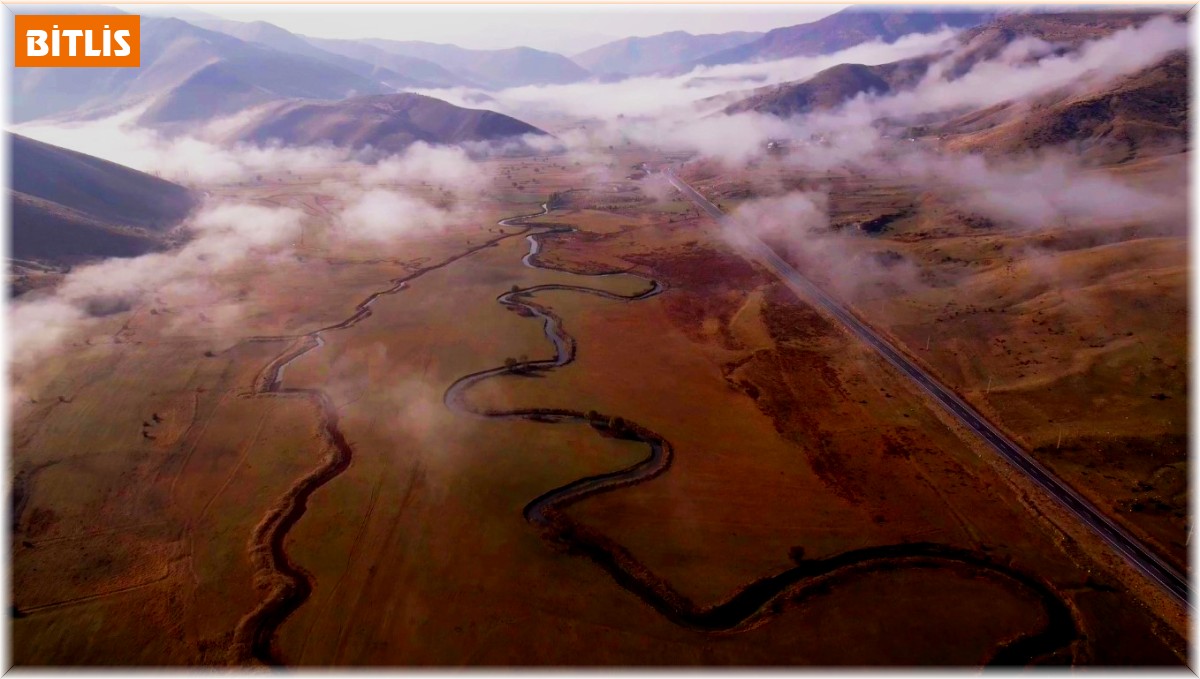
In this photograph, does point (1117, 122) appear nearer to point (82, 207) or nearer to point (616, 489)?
point (616, 489)

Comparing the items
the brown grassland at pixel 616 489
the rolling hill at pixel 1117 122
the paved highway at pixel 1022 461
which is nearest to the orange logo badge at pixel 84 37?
the brown grassland at pixel 616 489

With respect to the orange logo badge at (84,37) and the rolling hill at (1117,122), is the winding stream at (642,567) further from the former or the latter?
the rolling hill at (1117,122)

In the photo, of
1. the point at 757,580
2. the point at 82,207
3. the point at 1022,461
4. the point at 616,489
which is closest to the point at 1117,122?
the point at 1022,461

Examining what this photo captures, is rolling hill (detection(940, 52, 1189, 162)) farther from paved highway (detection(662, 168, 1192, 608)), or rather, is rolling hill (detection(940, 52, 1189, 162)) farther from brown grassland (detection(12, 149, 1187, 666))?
paved highway (detection(662, 168, 1192, 608))

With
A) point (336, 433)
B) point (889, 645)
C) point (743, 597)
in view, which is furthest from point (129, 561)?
point (889, 645)

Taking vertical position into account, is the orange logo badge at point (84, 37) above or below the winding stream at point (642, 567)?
above

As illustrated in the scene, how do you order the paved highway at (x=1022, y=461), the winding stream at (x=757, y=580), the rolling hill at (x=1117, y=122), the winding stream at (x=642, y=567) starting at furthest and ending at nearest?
the rolling hill at (x=1117, y=122) < the paved highway at (x=1022, y=461) < the winding stream at (x=757, y=580) < the winding stream at (x=642, y=567)

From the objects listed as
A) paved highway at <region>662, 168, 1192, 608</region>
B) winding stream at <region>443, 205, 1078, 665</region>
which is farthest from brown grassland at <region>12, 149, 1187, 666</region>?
paved highway at <region>662, 168, 1192, 608</region>

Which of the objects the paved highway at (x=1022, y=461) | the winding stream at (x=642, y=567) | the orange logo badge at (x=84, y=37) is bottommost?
the winding stream at (x=642, y=567)
